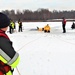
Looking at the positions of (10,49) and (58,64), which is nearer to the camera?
(10,49)

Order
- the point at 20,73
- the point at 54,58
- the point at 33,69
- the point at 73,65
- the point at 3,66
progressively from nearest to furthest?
the point at 3,66 < the point at 20,73 < the point at 33,69 < the point at 73,65 < the point at 54,58

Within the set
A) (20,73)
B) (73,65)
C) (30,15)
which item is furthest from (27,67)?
(30,15)

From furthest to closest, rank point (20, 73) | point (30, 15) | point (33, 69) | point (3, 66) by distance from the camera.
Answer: point (30, 15) < point (33, 69) < point (20, 73) < point (3, 66)

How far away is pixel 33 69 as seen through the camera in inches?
292

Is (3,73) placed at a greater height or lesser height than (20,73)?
greater

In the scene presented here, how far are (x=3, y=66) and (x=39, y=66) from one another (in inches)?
201

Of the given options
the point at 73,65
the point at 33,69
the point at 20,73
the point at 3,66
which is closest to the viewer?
the point at 3,66

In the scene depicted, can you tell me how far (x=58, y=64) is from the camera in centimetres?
805

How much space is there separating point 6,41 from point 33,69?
4693 mm

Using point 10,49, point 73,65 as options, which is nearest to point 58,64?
point 73,65

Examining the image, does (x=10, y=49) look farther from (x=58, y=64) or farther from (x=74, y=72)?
(x=58, y=64)

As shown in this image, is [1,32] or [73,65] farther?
[73,65]

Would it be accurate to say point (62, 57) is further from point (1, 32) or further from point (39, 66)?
point (1, 32)

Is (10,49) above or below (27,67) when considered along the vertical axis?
above
